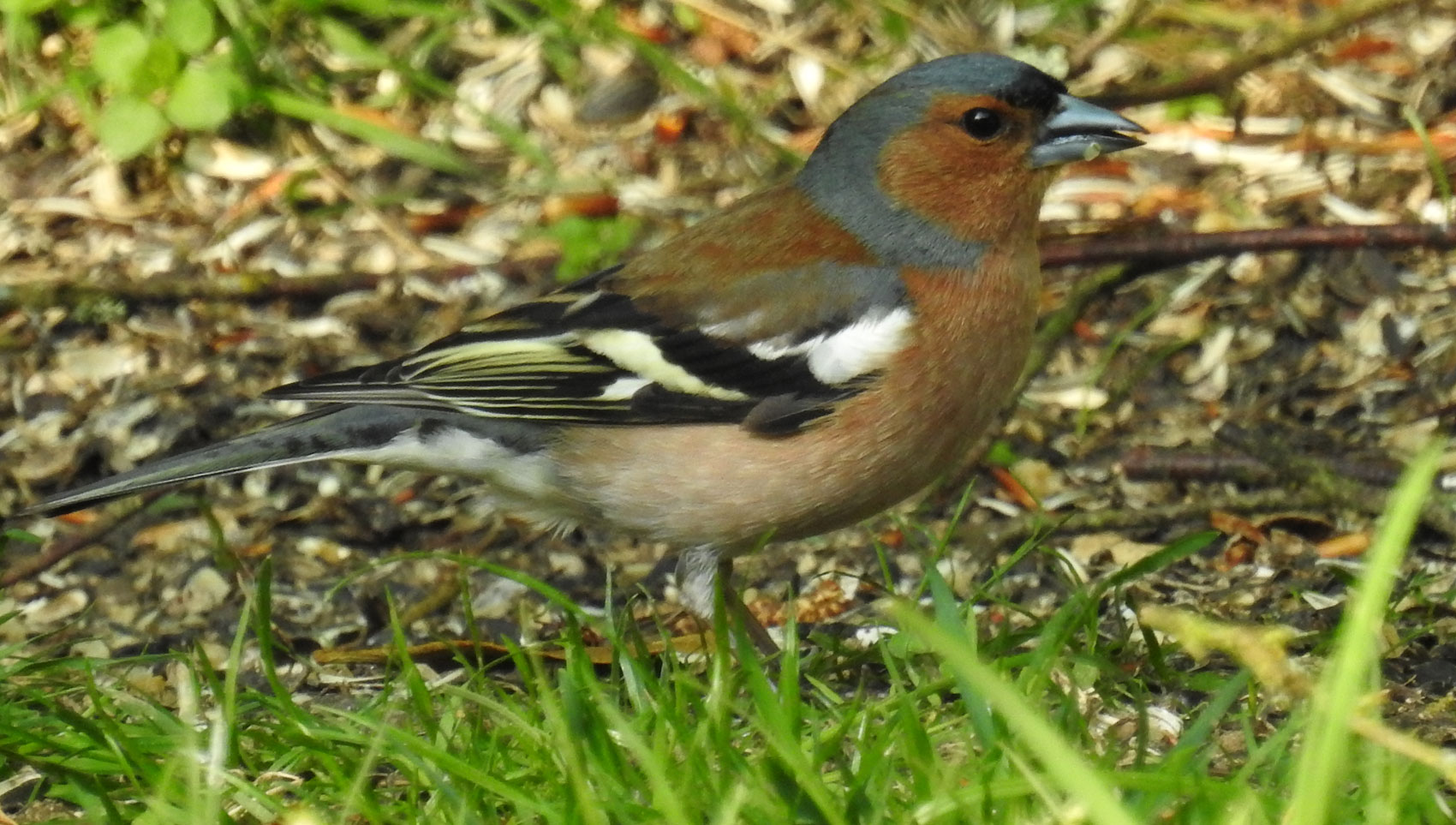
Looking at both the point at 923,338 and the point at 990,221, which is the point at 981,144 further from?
the point at 923,338

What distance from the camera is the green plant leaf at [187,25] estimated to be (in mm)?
5223

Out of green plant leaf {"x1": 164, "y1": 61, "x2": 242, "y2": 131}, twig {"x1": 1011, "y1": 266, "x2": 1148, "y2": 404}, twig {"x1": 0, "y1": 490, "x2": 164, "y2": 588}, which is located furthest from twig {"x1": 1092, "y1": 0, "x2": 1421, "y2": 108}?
twig {"x1": 0, "y1": 490, "x2": 164, "y2": 588}

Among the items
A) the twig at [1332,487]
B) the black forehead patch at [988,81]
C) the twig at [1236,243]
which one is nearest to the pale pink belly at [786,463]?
the black forehead patch at [988,81]

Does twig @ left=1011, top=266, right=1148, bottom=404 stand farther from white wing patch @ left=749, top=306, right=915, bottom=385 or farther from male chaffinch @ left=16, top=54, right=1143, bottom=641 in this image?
white wing patch @ left=749, top=306, right=915, bottom=385

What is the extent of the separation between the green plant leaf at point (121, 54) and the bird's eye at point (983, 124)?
258 centimetres

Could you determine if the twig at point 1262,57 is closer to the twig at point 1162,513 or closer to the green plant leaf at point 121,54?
the twig at point 1162,513

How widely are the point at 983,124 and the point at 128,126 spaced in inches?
105

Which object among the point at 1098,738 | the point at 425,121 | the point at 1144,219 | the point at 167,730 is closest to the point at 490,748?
the point at 167,730

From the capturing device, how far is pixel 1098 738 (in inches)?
114

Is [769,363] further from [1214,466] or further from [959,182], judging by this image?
[1214,466]

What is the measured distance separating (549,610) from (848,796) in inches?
67.0

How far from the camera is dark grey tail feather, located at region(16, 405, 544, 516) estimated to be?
11.5ft

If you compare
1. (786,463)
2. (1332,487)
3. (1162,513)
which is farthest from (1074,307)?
(786,463)

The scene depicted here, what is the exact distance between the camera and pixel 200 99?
17.2 ft
